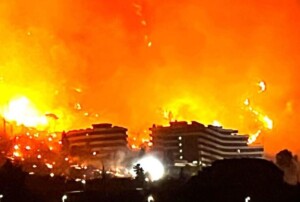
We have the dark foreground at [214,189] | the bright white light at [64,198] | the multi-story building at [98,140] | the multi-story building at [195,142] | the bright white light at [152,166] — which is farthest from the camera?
the multi-story building at [195,142]

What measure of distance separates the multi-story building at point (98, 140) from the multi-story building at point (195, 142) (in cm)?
746

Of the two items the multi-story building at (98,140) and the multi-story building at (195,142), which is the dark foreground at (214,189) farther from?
the multi-story building at (98,140)

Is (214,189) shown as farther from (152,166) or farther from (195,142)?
(195,142)

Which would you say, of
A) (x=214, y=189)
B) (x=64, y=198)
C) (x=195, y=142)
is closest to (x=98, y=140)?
(x=195, y=142)

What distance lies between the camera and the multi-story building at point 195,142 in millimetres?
142125

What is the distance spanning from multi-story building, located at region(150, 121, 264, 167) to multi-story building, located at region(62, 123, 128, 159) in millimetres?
7455

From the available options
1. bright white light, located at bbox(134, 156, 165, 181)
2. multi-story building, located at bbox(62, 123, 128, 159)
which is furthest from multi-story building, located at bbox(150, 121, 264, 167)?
bright white light, located at bbox(134, 156, 165, 181)

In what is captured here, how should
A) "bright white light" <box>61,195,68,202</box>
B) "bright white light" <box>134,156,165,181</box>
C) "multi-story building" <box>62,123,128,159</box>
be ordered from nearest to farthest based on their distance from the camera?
"bright white light" <box>61,195,68,202</box> → "bright white light" <box>134,156,165,181</box> → "multi-story building" <box>62,123,128,159</box>

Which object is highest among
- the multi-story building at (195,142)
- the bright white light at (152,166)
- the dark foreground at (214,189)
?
the multi-story building at (195,142)

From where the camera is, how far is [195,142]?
15012cm

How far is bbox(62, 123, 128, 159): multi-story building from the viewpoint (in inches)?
5576

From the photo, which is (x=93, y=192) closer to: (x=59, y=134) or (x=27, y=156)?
(x=27, y=156)

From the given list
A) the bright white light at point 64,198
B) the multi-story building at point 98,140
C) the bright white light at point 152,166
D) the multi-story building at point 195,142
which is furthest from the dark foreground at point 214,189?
the multi-story building at point 98,140

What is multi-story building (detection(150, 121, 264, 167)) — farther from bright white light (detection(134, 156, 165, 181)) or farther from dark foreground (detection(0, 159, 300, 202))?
dark foreground (detection(0, 159, 300, 202))
